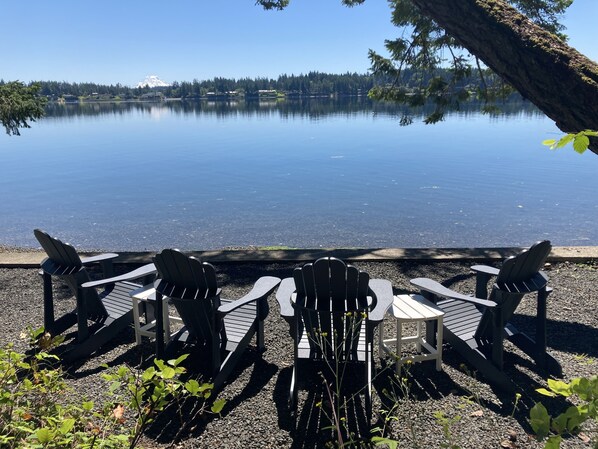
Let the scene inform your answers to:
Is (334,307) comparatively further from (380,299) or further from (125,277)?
(125,277)

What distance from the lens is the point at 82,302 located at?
3586 millimetres

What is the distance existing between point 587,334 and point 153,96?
18873cm

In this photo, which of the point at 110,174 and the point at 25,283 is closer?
the point at 25,283

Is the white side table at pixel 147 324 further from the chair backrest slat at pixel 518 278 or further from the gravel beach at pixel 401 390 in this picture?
the chair backrest slat at pixel 518 278

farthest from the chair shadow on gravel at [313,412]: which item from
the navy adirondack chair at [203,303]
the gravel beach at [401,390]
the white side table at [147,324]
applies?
the white side table at [147,324]

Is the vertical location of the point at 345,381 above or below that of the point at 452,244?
above

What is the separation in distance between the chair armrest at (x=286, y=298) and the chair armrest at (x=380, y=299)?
1.68 feet

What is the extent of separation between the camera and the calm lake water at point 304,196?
10.9 meters

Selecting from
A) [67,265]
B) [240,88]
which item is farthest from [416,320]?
[240,88]

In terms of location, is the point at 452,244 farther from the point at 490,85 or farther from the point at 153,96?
the point at 153,96

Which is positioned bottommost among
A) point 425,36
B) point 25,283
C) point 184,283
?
point 25,283

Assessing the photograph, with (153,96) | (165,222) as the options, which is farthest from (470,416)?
(153,96)

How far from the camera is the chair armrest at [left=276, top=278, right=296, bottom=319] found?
9.91 feet

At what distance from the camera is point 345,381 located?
3236 millimetres
